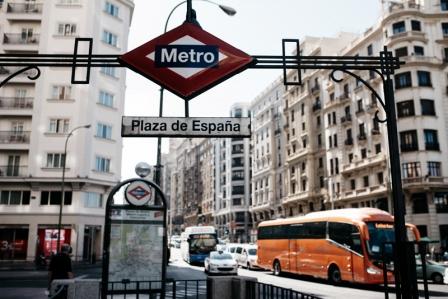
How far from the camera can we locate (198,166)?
416 ft

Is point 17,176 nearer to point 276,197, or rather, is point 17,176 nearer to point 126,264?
point 126,264

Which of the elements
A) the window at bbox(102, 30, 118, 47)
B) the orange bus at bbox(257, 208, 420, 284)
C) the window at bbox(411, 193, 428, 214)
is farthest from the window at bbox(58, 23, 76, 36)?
the window at bbox(411, 193, 428, 214)

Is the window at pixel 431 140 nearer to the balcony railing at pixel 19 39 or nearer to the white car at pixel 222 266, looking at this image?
the white car at pixel 222 266

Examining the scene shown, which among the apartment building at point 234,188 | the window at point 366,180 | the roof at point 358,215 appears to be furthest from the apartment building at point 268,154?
the roof at point 358,215

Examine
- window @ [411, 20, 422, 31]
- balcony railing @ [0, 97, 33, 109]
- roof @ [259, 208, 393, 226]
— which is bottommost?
roof @ [259, 208, 393, 226]

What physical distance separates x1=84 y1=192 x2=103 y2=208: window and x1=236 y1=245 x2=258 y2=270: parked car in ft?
45.1

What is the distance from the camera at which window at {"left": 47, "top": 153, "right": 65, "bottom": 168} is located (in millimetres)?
38438

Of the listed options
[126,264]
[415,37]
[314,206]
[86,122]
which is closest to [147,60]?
[126,264]

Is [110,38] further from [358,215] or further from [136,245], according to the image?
[136,245]

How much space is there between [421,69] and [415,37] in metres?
3.46

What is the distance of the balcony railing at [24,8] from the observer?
4209cm

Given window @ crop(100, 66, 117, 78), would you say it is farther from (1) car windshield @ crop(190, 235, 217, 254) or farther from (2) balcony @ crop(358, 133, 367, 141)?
(2) balcony @ crop(358, 133, 367, 141)

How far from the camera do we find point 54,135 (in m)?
39.0

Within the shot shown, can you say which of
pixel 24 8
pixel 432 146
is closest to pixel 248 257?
pixel 432 146
